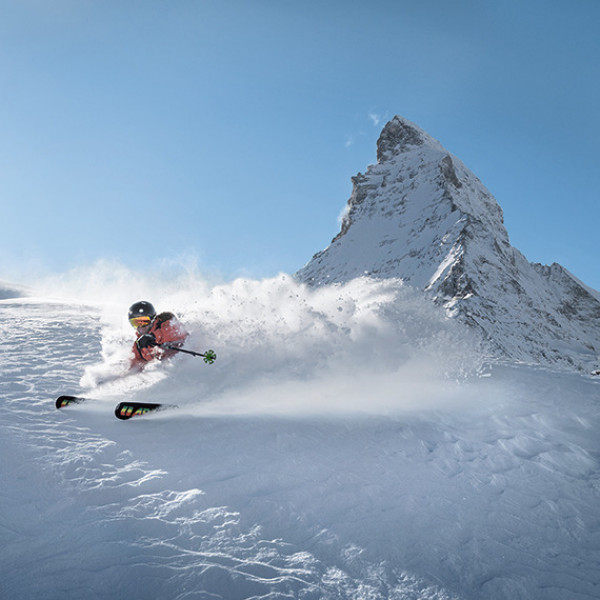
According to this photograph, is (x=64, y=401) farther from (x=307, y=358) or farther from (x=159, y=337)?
(x=307, y=358)

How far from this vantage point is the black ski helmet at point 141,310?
9.39m

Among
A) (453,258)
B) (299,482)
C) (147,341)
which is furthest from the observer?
(453,258)

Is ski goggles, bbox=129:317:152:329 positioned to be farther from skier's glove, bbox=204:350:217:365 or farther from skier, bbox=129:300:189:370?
skier's glove, bbox=204:350:217:365

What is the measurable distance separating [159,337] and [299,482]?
6.15 m

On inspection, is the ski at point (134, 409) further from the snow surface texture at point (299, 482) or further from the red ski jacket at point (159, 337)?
the red ski jacket at point (159, 337)

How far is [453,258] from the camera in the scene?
186ft

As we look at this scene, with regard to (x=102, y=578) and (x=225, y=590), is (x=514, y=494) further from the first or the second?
(x=102, y=578)

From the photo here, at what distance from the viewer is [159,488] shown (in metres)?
4.19

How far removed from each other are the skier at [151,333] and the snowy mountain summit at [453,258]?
Answer: 135ft

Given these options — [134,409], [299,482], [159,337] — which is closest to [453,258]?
[159,337]

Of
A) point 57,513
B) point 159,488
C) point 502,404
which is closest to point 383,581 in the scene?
point 159,488

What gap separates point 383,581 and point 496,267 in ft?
216

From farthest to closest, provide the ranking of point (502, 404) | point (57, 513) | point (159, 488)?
point (502, 404), point (159, 488), point (57, 513)

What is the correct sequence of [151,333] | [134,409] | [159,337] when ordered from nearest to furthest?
1. [134,409]
2. [151,333]
3. [159,337]
